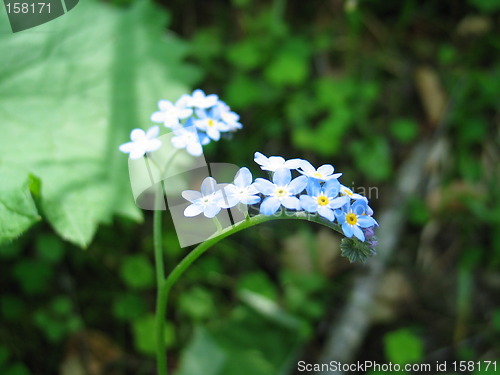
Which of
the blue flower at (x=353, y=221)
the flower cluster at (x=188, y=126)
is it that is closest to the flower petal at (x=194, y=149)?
the flower cluster at (x=188, y=126)

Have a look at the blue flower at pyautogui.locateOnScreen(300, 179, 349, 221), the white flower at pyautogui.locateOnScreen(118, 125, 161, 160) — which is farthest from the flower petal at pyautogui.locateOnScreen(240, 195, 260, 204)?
the white flower at pyautogui.locateOnScreen(118, 125, 161, 160)

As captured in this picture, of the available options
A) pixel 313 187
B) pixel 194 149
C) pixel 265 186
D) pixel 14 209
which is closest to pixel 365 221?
pixel 313 187

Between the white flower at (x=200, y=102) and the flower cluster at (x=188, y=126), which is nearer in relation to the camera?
the flower cluster at (x=188, y=126)

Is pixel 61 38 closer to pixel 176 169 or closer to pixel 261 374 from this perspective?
pixel 176 169

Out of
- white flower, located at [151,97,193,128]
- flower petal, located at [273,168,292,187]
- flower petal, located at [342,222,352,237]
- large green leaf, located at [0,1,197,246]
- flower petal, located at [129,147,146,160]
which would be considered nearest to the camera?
flower petal, located at [342,222,352,237]

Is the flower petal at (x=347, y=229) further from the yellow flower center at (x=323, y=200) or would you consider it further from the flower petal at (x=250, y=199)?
the flower petal at (x=250, y=199)

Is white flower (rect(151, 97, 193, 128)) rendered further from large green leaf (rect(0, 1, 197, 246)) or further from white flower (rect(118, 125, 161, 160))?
large green leaf (rect(0, 1, 197, 246))

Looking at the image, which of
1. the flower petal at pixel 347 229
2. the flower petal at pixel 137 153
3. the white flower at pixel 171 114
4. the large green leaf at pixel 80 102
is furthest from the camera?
the large green leaf at pixel 80 102

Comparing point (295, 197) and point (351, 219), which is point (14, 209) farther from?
point (351, 219)
